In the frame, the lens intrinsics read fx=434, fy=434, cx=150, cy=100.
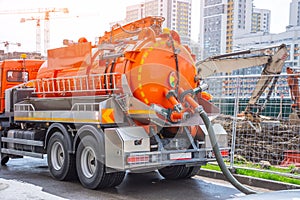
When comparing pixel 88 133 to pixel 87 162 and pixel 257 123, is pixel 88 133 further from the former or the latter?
pixel 257 123

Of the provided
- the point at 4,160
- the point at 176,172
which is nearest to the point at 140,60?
the point at 176,172

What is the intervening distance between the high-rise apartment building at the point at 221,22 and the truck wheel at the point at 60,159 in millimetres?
6086

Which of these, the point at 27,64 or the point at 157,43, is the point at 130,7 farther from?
the point at 27,64

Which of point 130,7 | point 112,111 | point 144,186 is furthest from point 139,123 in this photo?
point 130,7

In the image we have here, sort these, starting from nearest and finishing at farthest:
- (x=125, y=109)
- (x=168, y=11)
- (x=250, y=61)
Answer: (x=125, y=109) → (x=168, y=11) → (x=250, y=61)

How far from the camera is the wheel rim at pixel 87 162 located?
25.4 feet

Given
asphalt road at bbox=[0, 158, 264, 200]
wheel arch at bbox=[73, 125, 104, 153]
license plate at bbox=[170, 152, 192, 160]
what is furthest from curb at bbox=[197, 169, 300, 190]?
wheel arch at bbox=[73, 125, 104, 153]

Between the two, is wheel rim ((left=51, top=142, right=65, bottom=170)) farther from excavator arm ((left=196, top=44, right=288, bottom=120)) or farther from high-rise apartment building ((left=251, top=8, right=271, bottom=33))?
high-rise apartment building ((left=251, top=8, right=271, bottom=33))

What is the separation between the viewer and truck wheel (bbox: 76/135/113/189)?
24.0 feet

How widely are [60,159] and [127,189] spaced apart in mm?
1696

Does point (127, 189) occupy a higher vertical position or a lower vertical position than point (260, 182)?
lower

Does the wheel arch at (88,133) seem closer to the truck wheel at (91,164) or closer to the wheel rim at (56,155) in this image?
the truck wheel at (91,164)

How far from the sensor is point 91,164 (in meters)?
7.80

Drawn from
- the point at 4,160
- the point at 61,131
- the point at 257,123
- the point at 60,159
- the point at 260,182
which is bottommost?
the point at 4,160
